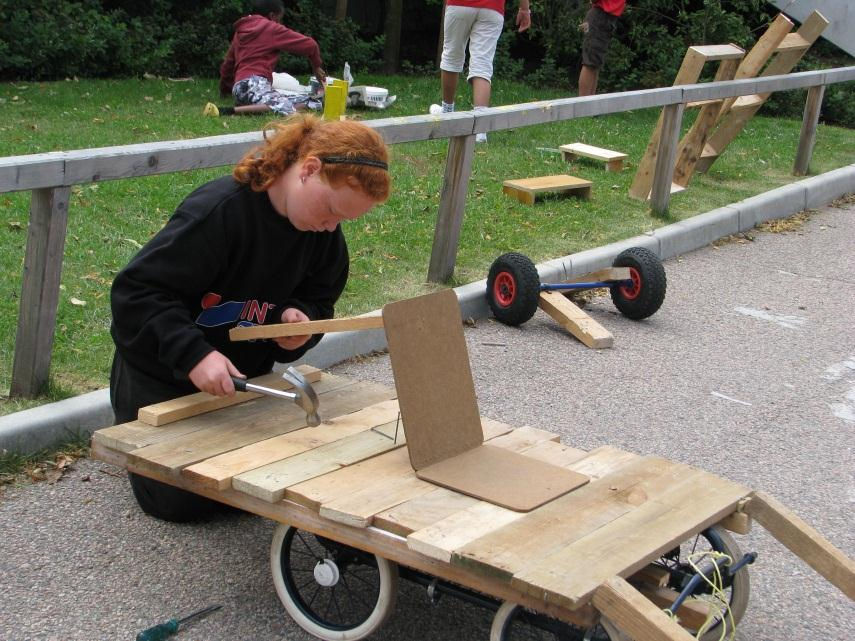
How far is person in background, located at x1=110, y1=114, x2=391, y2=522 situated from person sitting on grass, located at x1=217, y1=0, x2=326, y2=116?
22.2 feet

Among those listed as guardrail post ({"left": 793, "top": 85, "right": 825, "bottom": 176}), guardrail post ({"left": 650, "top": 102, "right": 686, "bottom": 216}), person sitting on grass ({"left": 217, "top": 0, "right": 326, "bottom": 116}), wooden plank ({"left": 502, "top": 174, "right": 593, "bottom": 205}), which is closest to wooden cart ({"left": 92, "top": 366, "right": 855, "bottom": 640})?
wooden plank ({"left": 502, "top": 174, "right": 593, "bottom": 205})

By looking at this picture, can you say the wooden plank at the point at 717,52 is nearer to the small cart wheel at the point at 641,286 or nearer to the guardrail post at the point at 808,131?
the guardrail post at the point at 808,131

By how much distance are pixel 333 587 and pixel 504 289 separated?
279cm

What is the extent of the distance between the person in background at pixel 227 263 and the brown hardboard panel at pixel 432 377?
0.36 metres

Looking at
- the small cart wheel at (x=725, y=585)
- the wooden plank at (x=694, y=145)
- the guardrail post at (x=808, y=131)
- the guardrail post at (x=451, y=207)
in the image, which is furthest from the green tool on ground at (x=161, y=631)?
the guardrail post at (x=808, y=131)

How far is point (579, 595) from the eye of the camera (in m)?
2.20

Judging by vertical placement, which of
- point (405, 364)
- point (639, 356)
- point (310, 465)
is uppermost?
point (405, 364)

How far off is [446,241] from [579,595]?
363 centimetres

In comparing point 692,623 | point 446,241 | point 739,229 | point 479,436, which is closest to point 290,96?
point 739,229

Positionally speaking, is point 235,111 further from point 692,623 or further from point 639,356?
point 692,623

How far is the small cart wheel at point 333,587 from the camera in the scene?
104 inches

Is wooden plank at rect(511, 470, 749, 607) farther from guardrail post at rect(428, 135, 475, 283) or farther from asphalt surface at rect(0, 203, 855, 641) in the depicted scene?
guardrail post at rect(428, 135, 475, 283)

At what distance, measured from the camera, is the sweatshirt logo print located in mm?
3244

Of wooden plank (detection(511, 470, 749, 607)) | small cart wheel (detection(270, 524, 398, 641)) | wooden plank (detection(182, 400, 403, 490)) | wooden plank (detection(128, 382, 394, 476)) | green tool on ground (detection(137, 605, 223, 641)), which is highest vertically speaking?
wooden plank (detection(511, 470, 749, 607))
